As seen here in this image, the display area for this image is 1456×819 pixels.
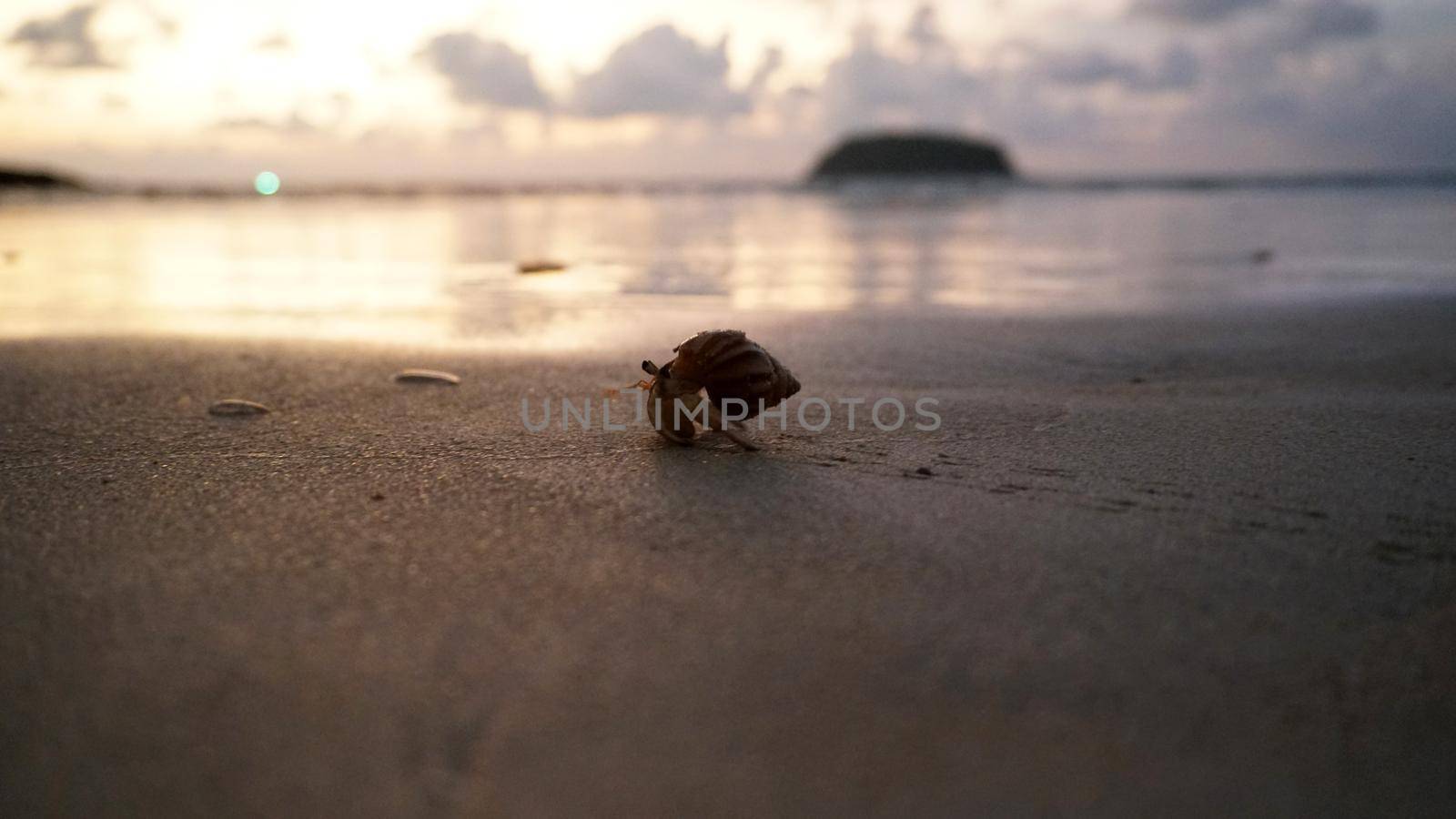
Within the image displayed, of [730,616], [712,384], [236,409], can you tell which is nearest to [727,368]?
[712,384]

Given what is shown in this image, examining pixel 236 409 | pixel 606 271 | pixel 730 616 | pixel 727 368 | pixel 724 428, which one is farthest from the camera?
pixel 606 271

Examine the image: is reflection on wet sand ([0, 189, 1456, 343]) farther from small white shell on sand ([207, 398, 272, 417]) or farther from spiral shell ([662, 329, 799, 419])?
spiral shell ([662, 329, 799, 419])

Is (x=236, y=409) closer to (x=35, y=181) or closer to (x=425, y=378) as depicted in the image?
(x=425, y=378)

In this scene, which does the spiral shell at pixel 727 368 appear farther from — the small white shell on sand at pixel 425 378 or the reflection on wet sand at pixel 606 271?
the reflection on wet sand at pixel 606 271

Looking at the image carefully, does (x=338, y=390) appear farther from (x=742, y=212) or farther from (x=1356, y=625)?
(x=742, y=212)

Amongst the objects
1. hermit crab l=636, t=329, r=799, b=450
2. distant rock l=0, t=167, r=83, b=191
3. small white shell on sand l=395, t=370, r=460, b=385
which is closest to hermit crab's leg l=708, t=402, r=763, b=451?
hermit crab l=636, t=329, r=799, b=450

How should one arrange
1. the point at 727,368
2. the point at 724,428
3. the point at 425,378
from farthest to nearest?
the point at 425,378, the point at 724,428, the point at 727,368
